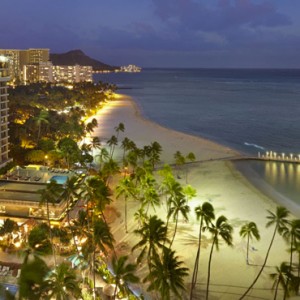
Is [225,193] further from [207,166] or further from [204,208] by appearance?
[204,208]

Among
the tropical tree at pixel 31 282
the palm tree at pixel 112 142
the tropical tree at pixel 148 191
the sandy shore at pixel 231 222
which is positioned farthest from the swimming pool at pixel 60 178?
the tropical tree at pixel 31 282

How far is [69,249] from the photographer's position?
2794cm

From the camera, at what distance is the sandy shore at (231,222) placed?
2573 centimetres

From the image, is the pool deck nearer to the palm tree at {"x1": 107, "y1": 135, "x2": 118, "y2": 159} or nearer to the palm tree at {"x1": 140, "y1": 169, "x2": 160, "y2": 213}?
the palm tree at {"x1": 140, "y1": 169, "x2": 160, "y2": 213}

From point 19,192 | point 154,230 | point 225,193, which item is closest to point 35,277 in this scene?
point 154,230

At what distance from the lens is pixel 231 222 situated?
34.2m

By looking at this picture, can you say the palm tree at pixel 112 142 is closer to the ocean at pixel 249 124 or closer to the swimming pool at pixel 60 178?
the ocean at pixel 249 124

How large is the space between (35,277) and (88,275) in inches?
356

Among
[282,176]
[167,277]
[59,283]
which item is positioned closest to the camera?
[59,283]

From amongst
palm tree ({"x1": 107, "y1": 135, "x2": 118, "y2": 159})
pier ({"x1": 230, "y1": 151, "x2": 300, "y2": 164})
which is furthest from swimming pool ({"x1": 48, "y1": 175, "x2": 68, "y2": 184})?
pier ({"x1": 230, "y1": 151, "x2": 300, "y2": 164})

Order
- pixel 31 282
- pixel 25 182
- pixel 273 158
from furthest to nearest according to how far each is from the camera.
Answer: pixel 273 158, pixel 25 182, pixel 31 282

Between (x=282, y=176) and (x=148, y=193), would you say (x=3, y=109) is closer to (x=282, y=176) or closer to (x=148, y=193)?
(x=148, y=193)

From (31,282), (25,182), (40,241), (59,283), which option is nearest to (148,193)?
(25,182)

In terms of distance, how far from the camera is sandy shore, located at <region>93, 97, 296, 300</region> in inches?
1013
